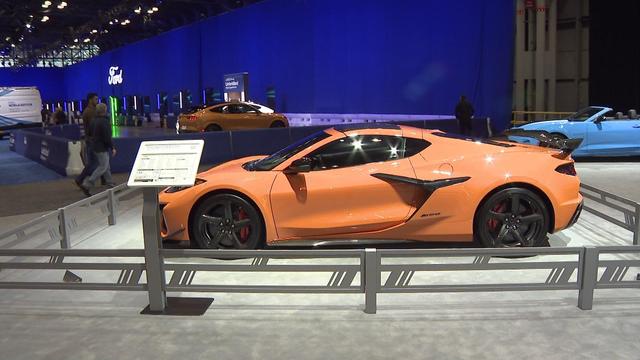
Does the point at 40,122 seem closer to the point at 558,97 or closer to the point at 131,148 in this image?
the point at 131,148

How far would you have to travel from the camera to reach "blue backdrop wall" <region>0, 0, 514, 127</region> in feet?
67.6

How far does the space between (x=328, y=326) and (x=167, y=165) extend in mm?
1758

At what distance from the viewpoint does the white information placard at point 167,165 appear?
4.27 m

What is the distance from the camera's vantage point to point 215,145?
15.1 m

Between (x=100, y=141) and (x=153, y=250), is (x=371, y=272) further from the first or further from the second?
(x=100, y=141)

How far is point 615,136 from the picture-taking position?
13031mm

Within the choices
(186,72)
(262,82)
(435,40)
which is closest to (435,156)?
(435,40)

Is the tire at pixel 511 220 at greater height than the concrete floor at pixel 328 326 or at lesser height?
greater

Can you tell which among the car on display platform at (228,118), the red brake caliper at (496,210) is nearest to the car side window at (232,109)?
the car on display platform at (228,118)

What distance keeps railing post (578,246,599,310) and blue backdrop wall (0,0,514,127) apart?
17083mm

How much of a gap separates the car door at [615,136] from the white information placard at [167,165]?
11195 millimetres

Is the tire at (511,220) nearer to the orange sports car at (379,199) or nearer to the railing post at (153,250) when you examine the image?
the orange sports car at (379,199)

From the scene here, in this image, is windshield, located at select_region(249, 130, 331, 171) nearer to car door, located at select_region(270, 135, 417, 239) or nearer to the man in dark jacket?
car door, located at select_region(270, 135, 417, 239)

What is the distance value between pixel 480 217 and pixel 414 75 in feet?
57.7
